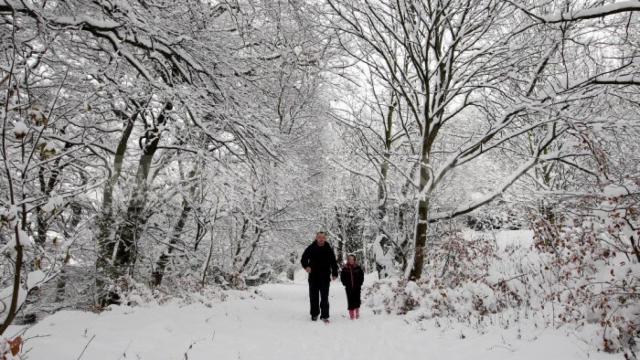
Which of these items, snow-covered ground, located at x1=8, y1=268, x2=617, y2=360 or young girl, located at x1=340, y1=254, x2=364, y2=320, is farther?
young girl, located at x1=340, y1=254, x2=364, y2=320

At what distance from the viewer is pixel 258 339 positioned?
591 centimetres

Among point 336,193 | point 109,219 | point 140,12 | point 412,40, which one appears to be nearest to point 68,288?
point 109,219

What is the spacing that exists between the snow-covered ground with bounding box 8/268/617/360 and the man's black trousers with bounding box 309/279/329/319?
284 mm

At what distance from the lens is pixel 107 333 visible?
5.42 m

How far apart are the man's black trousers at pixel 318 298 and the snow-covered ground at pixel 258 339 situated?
284 millimetres

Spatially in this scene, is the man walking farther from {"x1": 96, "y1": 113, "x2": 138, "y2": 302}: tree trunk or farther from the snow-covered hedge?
{"x1": 96, "y1": 113, "x2": 138, "y2": 302}: tree trunk

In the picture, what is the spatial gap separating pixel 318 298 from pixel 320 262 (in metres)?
0.76

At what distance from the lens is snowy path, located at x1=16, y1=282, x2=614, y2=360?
13.7 ft

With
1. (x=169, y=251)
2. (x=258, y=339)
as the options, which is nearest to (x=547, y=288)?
(x=258, y=339)

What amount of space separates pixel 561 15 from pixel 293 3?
2.96 m

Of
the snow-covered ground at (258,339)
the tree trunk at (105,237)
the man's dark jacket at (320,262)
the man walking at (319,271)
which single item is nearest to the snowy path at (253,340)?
the snow-covered ground at (258,339)

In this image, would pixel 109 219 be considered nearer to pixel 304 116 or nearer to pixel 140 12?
pixel 140 12

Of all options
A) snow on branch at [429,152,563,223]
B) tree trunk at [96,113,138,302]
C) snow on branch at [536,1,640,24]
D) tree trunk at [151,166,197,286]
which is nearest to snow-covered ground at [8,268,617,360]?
tree trunk at [96,113,138,302]

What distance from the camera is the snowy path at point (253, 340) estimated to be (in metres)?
4.18
